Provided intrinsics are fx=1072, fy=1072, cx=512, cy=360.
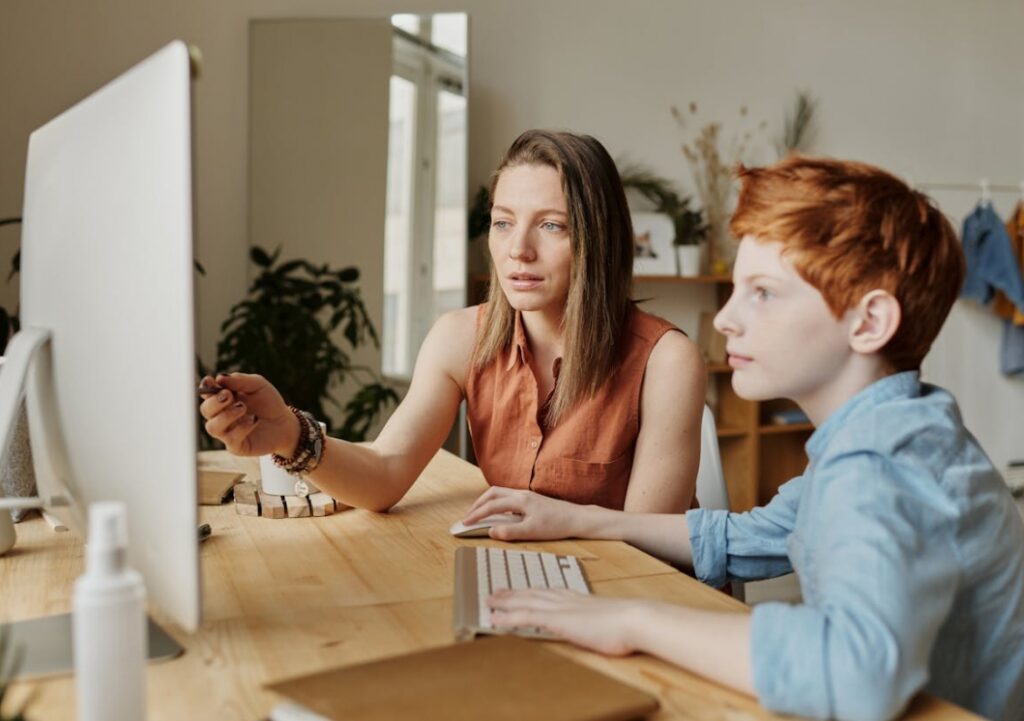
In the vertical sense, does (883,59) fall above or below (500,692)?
above

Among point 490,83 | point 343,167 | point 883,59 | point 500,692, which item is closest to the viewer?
point 500,692

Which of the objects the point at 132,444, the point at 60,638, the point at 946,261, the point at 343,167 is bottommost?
the point at 60,638

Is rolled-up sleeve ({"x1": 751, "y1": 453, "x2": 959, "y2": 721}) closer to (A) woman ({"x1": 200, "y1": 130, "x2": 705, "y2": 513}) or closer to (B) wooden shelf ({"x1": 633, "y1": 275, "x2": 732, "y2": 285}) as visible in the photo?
(A) woman ({"x1": 200, "y1": 130, "x2": 705, "y2": 513})

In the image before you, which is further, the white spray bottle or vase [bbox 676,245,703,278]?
vase [bbox 676,245,703,278]

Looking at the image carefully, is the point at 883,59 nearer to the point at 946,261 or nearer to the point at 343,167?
the point at 343,167

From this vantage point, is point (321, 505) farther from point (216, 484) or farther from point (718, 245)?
point (718, 245)

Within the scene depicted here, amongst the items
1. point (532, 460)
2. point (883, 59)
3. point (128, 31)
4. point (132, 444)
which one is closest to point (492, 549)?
point (532, 460)

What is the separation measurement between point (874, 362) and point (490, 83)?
328cm

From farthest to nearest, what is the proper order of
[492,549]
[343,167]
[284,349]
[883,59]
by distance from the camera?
[883,59] < [343,167] < [284,349] < [492,549]

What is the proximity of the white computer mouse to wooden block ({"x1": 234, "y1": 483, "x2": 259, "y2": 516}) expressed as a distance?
32 cm

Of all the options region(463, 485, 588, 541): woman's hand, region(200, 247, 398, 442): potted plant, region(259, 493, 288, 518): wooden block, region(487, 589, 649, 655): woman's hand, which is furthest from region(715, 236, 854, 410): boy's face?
region(200, 247, 398, 442): potted plant

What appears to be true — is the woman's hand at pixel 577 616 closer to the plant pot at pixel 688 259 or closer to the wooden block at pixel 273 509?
the wooden block at pixel 273 509

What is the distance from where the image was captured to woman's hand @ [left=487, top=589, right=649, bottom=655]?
3.12 ft

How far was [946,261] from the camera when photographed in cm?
102
